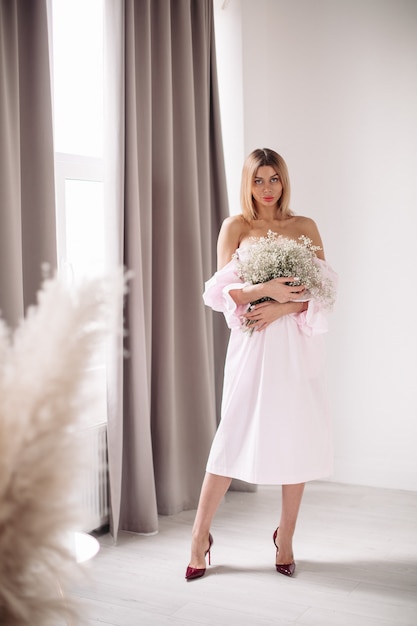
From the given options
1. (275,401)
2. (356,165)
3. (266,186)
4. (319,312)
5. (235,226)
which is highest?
(356,165)

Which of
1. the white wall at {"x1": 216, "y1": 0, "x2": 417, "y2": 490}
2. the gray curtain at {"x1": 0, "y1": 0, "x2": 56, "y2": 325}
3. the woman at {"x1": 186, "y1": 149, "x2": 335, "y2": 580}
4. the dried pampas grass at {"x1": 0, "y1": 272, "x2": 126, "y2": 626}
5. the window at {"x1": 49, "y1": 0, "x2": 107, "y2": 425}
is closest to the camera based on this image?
the dried pampas grass at {"x1": 0, "y1": 272, "x2": 126, "y2": 626}

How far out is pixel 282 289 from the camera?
9.12 feet

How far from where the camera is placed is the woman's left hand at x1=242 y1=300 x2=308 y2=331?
2850 mm

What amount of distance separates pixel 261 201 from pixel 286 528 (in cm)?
134

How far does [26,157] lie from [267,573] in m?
1.89

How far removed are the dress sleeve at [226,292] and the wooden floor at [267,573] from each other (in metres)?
1.02

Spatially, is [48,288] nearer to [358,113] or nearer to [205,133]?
[205,133]

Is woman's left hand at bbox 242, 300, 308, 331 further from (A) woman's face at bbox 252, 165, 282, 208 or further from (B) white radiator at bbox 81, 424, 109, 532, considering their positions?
(B) white radiator at bbox 81, 424, 109, 532

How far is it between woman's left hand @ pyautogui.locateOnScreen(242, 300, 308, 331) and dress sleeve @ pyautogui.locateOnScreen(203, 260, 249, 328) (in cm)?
5

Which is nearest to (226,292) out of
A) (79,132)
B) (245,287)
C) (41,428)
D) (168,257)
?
(245,287)

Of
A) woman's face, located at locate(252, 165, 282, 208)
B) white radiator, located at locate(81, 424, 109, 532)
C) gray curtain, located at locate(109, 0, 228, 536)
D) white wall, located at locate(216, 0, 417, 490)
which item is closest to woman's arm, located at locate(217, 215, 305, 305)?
woman's face, located at locate(252, 165, 282, 208)

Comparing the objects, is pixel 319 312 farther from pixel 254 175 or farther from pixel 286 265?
pixel 254 175

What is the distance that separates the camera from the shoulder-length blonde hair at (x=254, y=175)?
9.77ft

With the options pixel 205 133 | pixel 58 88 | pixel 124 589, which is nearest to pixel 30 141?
pixel 58 88
